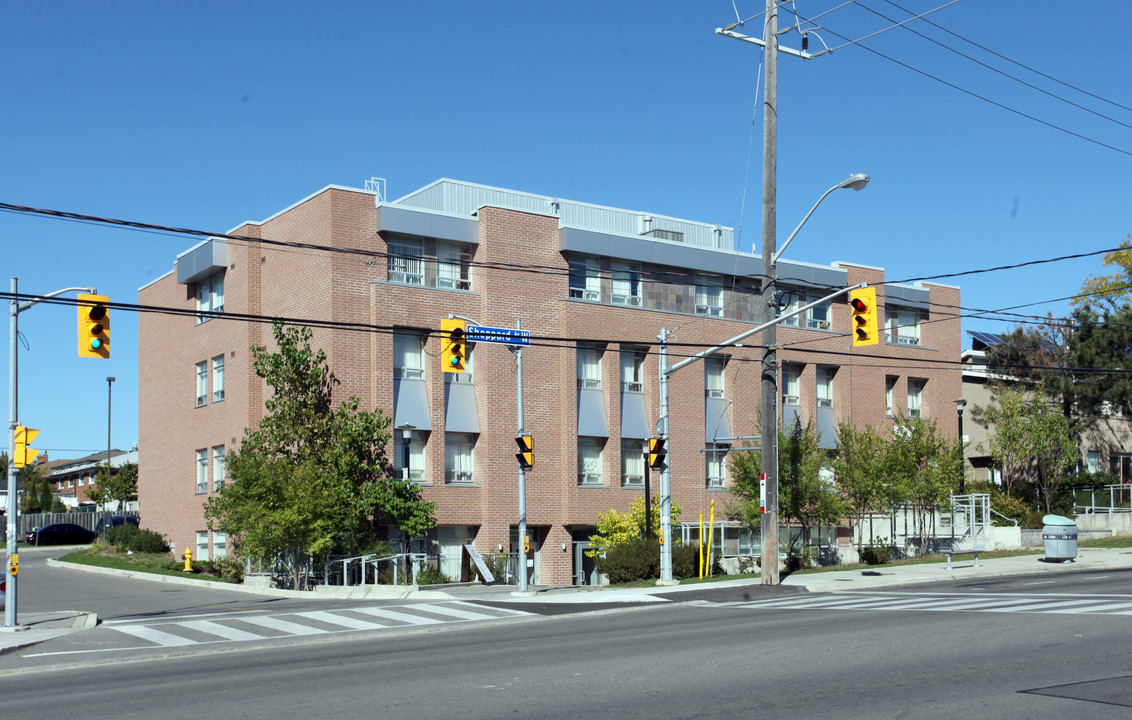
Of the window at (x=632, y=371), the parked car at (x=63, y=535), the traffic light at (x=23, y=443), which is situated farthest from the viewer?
the parked car at (x=63, y=535)

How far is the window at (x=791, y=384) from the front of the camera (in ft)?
155

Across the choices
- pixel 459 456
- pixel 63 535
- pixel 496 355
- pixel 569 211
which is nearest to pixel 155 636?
pixel 459 456

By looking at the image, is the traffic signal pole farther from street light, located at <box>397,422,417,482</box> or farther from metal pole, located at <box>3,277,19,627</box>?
street light, located at <box>397,422,417,482</box>

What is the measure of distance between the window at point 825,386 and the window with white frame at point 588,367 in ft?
37.8

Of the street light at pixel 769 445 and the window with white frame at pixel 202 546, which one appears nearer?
the street light at pixel 769 445

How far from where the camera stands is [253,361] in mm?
38938

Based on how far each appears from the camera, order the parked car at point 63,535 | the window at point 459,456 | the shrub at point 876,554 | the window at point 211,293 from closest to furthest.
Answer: the shrub at point 876,554
the window at point 459,456
the window at point 211,293
the parked car at point 63,535

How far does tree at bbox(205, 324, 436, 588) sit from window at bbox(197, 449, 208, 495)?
22.7ft

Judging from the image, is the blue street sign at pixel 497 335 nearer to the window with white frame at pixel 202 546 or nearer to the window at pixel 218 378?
the window at pixel 218 378

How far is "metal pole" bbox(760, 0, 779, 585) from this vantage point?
27969 millimetres

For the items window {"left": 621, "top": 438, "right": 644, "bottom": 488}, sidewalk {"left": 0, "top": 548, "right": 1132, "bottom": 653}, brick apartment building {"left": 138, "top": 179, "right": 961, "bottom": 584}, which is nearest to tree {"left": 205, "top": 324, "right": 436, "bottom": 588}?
brick apartment building {"left": 138, "top": 179, "right": 961, "bottom": 584}

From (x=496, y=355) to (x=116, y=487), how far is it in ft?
139

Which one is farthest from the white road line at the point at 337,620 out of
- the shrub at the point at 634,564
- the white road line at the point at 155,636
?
the shrub at the point at 634,564

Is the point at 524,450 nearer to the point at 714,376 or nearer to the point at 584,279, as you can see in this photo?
the point at 584,279
